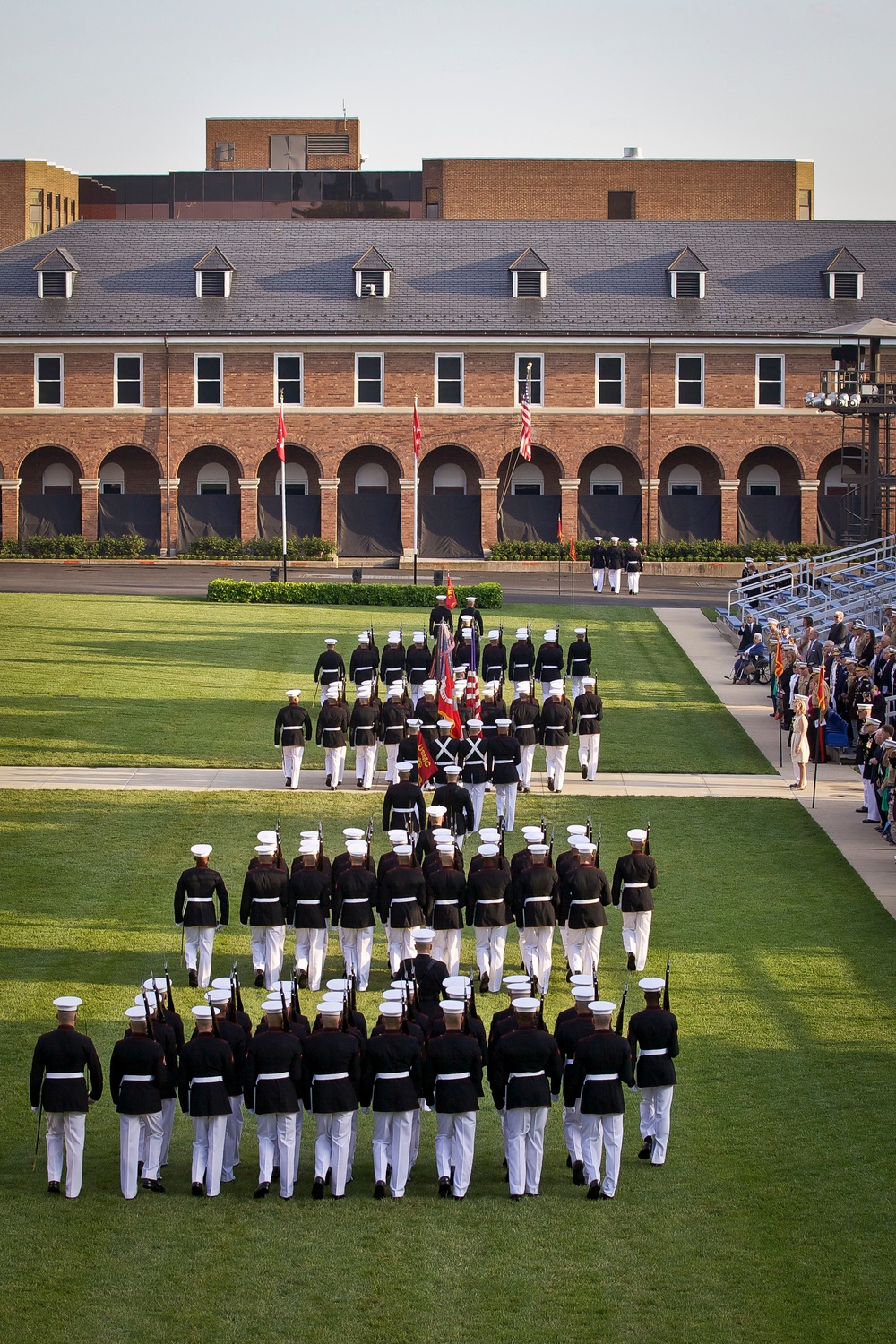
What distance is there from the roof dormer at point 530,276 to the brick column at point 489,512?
6352 millimetres

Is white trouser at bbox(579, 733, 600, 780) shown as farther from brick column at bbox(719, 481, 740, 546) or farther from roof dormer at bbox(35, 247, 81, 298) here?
roof dormer at bbox(35, 247, 81, 298)

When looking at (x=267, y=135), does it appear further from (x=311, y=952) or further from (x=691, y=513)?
(x=311, y=952)

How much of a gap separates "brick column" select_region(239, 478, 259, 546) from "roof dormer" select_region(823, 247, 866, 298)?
19.9 m

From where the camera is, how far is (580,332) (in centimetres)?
5162

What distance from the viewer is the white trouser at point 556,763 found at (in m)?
22.1

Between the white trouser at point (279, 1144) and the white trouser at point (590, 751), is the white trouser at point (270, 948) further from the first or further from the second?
the white trouser at point (590, 751)

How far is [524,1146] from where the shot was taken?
35.5 ft

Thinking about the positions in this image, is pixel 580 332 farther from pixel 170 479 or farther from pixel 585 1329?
pixel 585 1329

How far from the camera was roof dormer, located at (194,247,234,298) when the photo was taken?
52.8m

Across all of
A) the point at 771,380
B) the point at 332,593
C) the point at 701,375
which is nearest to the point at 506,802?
the point at 332,593

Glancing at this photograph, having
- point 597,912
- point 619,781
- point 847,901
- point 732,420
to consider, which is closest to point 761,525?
point 732,420

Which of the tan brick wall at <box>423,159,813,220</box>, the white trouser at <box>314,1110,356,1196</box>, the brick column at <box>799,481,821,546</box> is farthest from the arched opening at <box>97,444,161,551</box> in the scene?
the white trouser at <box>314,1110,356,1196</box>

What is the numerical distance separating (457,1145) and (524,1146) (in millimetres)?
452

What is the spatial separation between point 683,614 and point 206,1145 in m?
30.0
